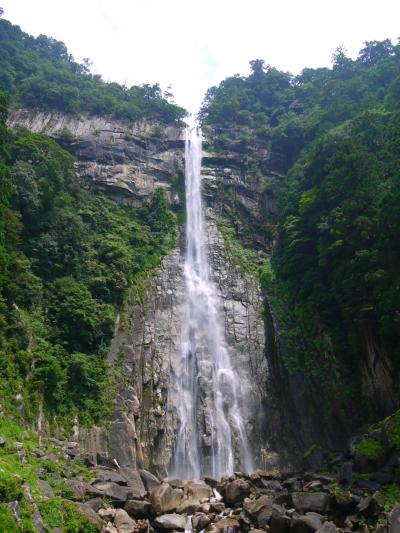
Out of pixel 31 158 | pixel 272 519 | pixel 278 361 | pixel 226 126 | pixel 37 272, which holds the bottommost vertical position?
pixel 272 519

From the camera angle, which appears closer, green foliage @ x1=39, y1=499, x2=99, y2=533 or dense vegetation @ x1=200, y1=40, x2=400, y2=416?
green foliage @ x1=39, y1=499, x2=99, y2=533

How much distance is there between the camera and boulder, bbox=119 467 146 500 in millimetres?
12711

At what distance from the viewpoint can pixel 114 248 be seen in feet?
80.2

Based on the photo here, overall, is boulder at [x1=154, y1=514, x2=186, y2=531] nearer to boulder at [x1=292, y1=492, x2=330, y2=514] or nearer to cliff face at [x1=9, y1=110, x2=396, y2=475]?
boulder at [x1=292, y1=492, x2=330, y2=514]

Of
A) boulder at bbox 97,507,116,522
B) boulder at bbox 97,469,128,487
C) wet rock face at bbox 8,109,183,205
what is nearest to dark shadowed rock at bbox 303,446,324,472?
boulder at bbox 97,469,128,487

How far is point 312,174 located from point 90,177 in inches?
592

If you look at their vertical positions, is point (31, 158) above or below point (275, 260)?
above

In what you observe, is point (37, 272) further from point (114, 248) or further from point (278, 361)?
point (278, 361)

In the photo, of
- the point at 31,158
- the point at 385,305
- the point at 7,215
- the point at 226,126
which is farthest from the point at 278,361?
the point at 226,126

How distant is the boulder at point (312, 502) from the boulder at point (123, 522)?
4.18m

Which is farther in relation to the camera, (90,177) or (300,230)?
(90,177)

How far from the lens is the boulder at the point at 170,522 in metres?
11.5

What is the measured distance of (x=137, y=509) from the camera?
11.8 metres

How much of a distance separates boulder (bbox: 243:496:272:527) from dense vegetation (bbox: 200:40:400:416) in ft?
26.8
